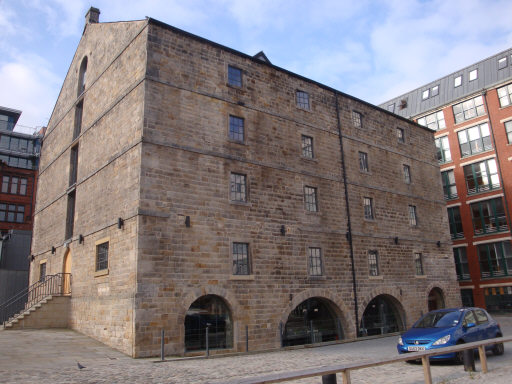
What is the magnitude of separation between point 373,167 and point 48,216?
17.5 metres

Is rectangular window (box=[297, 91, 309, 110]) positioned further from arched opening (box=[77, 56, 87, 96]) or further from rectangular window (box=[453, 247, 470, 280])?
rectangular window (box=[453, 247, 470, 280])

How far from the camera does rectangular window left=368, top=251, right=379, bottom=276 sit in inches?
855

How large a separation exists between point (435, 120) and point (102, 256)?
3063 centimetres

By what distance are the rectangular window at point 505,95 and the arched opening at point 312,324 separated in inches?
903

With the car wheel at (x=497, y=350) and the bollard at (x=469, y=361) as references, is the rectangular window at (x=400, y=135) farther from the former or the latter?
the bollard at (x=469, y=361)

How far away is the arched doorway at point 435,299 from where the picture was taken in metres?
25.5

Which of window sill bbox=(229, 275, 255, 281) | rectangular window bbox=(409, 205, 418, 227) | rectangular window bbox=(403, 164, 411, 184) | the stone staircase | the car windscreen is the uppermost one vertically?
rectangular window bbox=(403, 164, 411, 184)

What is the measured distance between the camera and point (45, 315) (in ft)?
60.2

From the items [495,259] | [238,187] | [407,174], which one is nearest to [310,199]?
[238,187]

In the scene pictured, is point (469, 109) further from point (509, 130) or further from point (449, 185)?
point (449, 185)

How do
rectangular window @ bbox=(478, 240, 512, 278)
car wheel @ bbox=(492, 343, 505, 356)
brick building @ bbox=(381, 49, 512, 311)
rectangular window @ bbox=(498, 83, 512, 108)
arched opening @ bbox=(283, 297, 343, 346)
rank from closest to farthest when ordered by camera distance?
1. car wheel @ bbox=(492, 343, 505, 356)
2. arched opening @ bbox=(283, 297, 343, 346)
3. rectangular window @ bbox=(478, 240, 512, 278)
4. brick building @ bbox=(381, 49, 512, 311)
5. rectangular window @ bbox=(498, 83, 512, 108)

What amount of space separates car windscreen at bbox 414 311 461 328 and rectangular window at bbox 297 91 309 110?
11.8 m

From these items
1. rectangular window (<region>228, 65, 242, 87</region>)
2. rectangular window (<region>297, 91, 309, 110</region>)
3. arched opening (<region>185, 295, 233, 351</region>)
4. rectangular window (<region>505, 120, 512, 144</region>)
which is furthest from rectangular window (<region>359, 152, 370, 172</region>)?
rectangular window (<region>505, 120, 512, 144</region>)

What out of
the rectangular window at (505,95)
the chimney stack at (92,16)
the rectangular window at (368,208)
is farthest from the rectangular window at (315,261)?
the rectangular window at (505,95)
